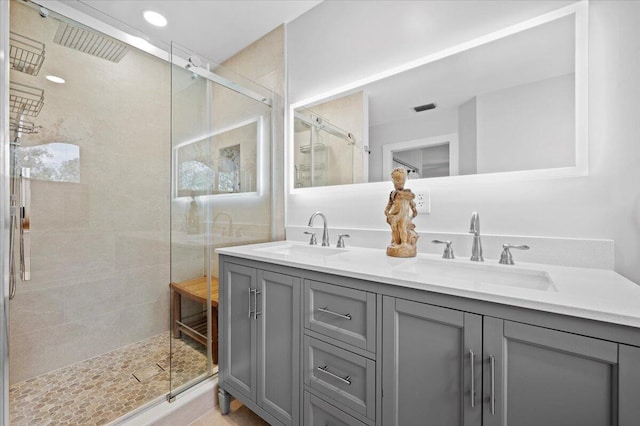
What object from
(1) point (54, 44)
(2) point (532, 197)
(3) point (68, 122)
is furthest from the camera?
(3) point (68, 122)

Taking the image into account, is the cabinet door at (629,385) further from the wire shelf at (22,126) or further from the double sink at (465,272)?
the wire shelf at (22,126)

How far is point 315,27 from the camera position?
186cm

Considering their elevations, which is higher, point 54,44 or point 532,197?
point 54,44

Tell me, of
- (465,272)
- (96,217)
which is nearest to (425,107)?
(465,272)

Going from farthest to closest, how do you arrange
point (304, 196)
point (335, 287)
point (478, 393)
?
point (304, 196) < point (335, 287) < point (478, 393)

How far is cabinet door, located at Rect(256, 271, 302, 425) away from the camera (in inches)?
43.3

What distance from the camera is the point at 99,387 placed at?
1.60m

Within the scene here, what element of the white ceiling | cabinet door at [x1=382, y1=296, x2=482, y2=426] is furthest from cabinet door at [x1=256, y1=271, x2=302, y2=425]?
the white ceiling

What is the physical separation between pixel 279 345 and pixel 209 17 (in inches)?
86.8

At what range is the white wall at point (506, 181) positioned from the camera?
0.93m

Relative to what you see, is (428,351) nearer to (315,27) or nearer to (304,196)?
(304,196)

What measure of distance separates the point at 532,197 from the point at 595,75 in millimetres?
480

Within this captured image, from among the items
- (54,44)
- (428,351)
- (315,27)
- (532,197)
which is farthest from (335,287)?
(54,44)

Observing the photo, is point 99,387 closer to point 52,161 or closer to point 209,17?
point 52,161
